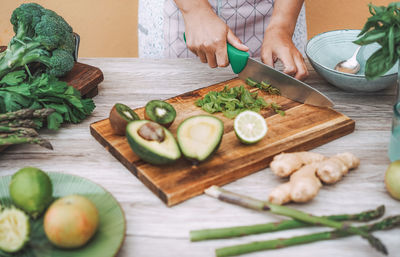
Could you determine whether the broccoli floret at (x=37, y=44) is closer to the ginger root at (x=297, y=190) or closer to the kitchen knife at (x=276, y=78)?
the kitchen knife at (x=276, y=78)

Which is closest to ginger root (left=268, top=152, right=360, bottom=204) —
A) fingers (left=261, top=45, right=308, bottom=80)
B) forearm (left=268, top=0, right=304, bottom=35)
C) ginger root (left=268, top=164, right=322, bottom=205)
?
ginger root (left=268, top=164, right=322, bottom=205)

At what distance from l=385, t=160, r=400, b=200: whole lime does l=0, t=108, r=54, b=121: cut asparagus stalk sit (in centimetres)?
106

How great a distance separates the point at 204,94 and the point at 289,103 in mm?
329

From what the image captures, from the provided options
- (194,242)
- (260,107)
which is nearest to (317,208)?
(194,242)

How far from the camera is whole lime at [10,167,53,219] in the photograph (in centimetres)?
98

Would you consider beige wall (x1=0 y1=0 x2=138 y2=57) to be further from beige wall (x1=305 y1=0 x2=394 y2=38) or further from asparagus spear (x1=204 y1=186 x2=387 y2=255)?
asparagus spear (x1=204 y1=186 x2=387 y2=255)

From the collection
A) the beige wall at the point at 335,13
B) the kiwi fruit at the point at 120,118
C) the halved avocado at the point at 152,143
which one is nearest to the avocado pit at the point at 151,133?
the halved avocado at the point at 152,143

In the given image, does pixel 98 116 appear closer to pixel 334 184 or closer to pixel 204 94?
pixel 204 94

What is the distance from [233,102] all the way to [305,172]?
0.46 m

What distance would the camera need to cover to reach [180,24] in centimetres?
213

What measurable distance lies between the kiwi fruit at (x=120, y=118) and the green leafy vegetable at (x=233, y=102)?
301mm

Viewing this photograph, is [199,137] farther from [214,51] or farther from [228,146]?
[214,51]

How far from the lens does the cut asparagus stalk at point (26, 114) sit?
1322 millimetres

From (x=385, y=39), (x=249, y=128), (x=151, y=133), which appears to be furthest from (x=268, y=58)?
(x=151, y=133)
